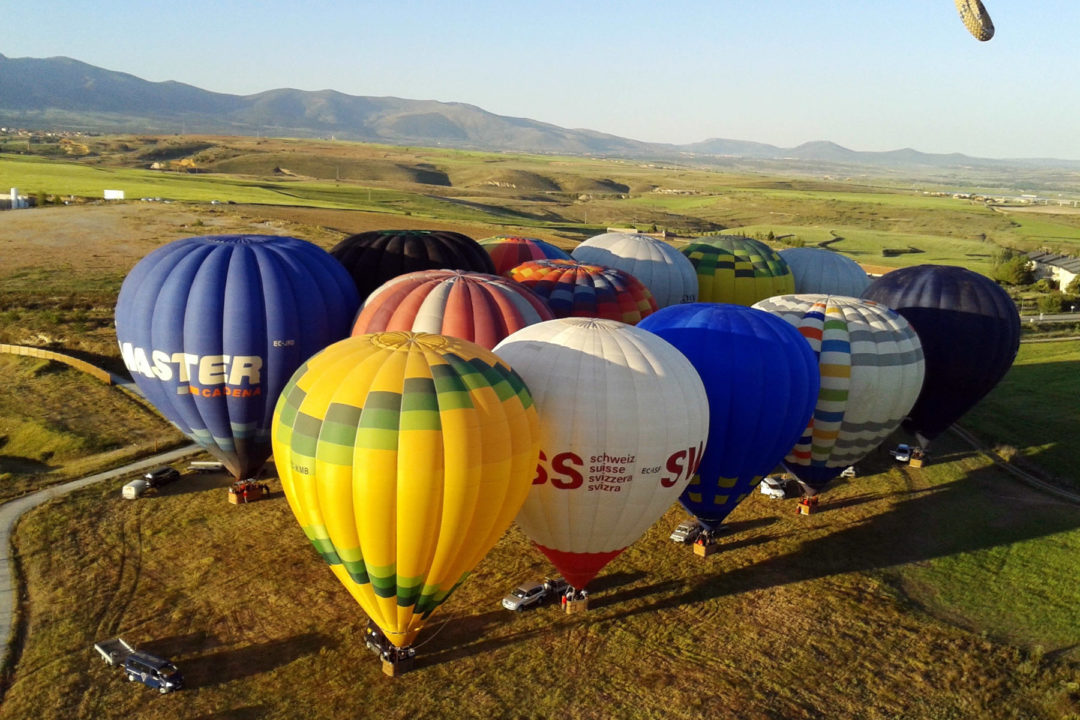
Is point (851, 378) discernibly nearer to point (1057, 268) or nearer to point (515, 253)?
point (515, 253)

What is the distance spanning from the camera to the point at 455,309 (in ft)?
65.1

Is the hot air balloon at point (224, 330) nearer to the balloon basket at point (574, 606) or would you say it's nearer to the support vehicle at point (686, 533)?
the balloon basket at point (574, 606)

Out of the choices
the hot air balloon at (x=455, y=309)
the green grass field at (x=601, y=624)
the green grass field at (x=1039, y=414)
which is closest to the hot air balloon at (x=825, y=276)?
the green grass field at (x=1039, y=414)

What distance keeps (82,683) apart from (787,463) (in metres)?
18.2

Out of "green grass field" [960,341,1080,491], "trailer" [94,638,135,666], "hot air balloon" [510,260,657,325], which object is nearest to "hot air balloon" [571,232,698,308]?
"hot air balloon" [510,260,657,325]

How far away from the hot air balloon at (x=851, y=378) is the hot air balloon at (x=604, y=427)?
22.5 ft

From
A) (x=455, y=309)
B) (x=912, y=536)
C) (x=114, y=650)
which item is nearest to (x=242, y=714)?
(x=114, y=650)

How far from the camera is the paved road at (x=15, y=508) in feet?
57.0

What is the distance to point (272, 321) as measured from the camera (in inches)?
823

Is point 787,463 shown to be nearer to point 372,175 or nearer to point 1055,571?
point 1055,571

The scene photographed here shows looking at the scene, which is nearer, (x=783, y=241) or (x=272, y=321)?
(x=272, y=321)

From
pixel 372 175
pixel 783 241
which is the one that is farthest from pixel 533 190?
pixel 783 241

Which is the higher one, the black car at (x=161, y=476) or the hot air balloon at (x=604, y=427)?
the hot air balloon at (x=604, y=427)

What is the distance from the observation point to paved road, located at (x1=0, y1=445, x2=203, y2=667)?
17.4 m
